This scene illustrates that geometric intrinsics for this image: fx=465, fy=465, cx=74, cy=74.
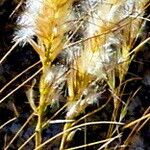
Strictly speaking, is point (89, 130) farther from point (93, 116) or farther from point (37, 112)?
point (37, 112)

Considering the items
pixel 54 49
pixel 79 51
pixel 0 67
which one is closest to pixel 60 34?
pixel 54 49

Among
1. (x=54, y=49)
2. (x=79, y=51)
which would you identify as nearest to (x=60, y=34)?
(x=54, y=49)

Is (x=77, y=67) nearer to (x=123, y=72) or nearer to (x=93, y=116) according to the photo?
(x=123, y=72)

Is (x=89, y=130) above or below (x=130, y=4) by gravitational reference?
below

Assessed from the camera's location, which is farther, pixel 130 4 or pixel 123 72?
pixel 123 72

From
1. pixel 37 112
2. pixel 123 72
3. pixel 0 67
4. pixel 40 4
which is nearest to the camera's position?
pixel 40 4

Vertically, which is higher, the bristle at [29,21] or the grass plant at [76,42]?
the bristle at [29,21]

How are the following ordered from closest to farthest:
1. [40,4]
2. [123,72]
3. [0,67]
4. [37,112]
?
[40,4] < [37,112] < [123,72] < [0,67]

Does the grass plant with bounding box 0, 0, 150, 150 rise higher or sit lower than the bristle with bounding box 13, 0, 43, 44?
lower

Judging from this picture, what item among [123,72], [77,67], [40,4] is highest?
[40,4]
